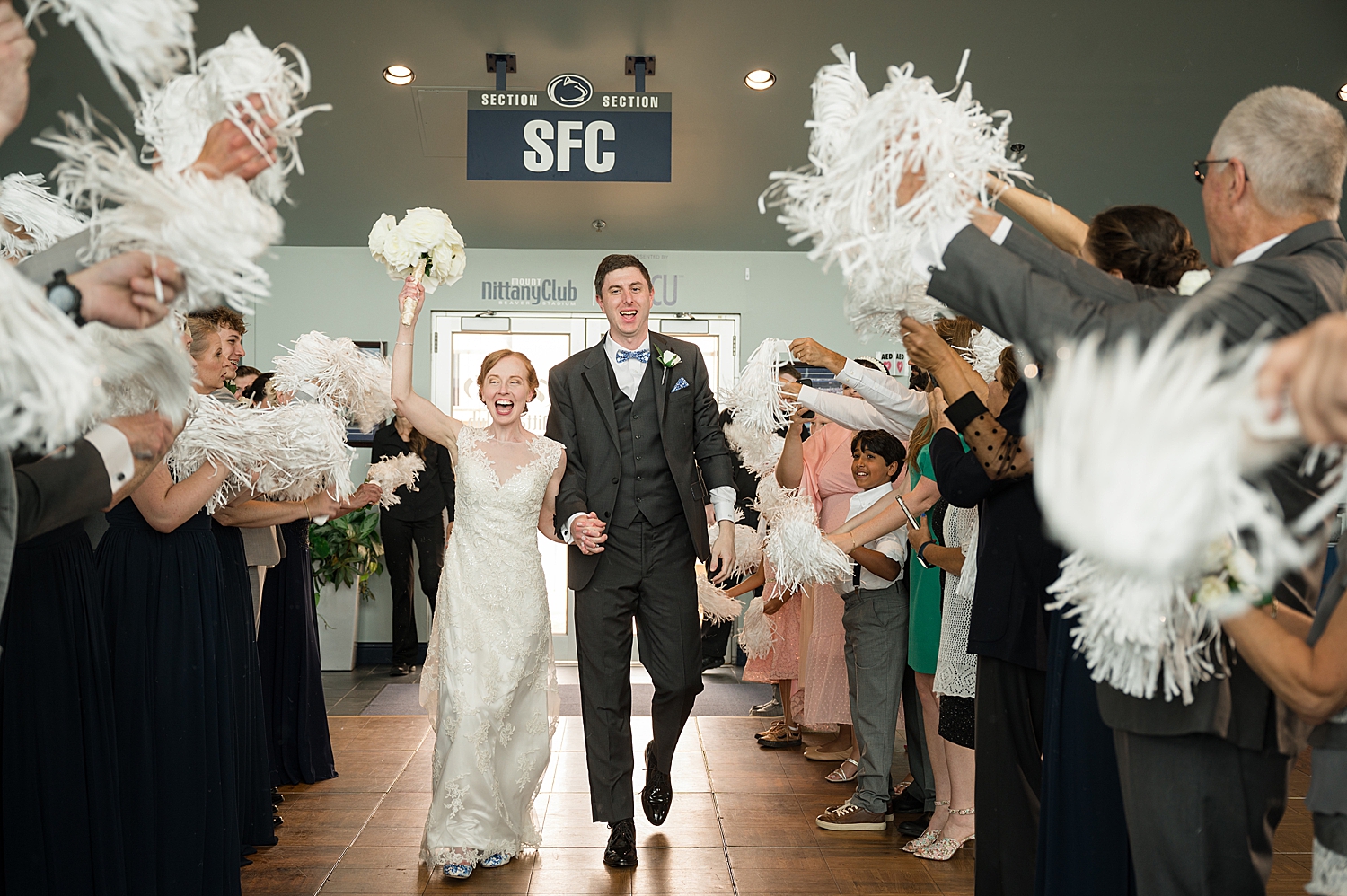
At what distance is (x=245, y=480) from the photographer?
8.81ft

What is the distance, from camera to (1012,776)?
2.53 metres

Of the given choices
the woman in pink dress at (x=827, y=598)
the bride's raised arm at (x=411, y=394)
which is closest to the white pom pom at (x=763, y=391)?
the woman in pink dress at (x=827, y=598)

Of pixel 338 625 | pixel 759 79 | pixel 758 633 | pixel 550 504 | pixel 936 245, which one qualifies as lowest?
pixel 338 625

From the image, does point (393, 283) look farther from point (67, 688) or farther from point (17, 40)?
point (17, 40)

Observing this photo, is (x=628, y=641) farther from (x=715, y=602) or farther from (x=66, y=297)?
(x=66, y=297)

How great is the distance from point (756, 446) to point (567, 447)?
125 centimetres

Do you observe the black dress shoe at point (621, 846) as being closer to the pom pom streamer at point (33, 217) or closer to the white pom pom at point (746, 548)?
the white pom pom at point (746, 548)

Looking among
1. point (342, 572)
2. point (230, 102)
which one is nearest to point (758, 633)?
point (342, 572)

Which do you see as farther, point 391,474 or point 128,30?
point 391,474

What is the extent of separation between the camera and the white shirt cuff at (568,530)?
3.52 meters

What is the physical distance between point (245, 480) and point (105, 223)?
1.55m

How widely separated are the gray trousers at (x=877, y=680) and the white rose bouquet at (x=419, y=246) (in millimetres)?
2030

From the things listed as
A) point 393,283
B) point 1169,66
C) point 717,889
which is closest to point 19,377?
point 717,889

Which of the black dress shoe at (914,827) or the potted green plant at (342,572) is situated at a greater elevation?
the potted green plant at (342,572)
